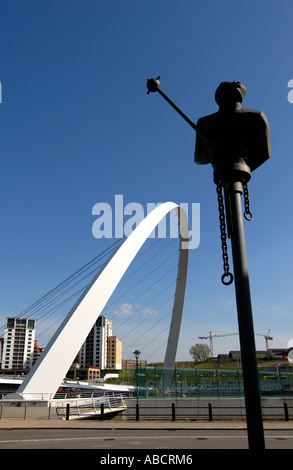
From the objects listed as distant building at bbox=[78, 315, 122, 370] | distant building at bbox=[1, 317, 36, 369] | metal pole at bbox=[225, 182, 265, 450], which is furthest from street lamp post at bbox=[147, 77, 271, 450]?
distant building at bbox=[1, 317, 36, 369]

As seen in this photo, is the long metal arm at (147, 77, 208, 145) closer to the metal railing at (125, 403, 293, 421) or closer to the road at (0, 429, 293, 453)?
the road at (0, 429, 293, 453)

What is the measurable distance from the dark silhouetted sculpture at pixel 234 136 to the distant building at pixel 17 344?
175537 mm

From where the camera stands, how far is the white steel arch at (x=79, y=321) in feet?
57.9

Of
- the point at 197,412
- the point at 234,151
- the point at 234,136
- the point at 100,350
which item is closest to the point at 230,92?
the point at 234,136

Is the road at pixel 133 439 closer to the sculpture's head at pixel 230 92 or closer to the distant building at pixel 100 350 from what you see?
the sculpture's head at pixel 230 92

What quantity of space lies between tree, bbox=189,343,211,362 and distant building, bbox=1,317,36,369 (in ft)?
266

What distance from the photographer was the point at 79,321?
785 inches

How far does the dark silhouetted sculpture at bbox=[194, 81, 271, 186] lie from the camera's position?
90.5 inches

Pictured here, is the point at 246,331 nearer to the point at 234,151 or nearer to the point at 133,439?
Answer: the point at 234,151

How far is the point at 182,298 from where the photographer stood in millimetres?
35688

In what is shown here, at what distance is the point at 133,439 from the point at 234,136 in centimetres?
1037
